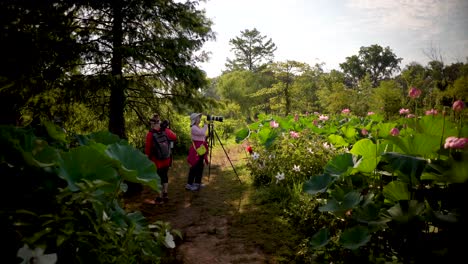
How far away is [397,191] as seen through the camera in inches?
101

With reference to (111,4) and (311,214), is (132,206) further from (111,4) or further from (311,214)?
(111,4)

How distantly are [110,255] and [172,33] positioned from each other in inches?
245

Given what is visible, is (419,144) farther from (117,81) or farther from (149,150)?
(117,81)

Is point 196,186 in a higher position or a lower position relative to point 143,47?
lower

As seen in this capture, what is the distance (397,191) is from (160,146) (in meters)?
3.99

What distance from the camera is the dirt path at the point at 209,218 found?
138 inches

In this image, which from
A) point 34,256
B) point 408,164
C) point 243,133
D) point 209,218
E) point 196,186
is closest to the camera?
point 34,256

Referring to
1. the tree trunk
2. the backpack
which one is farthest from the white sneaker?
the tree trunk

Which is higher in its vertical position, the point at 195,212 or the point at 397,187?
the point at 397,187

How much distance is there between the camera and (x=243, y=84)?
26688mm

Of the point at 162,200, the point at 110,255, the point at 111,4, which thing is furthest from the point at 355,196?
the point at 111,4

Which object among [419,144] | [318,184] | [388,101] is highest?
[388,101]

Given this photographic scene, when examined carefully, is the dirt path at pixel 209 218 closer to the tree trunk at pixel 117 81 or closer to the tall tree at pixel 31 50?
the tree trunk at pixel 117 81

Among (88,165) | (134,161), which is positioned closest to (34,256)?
Result: (88,165)
